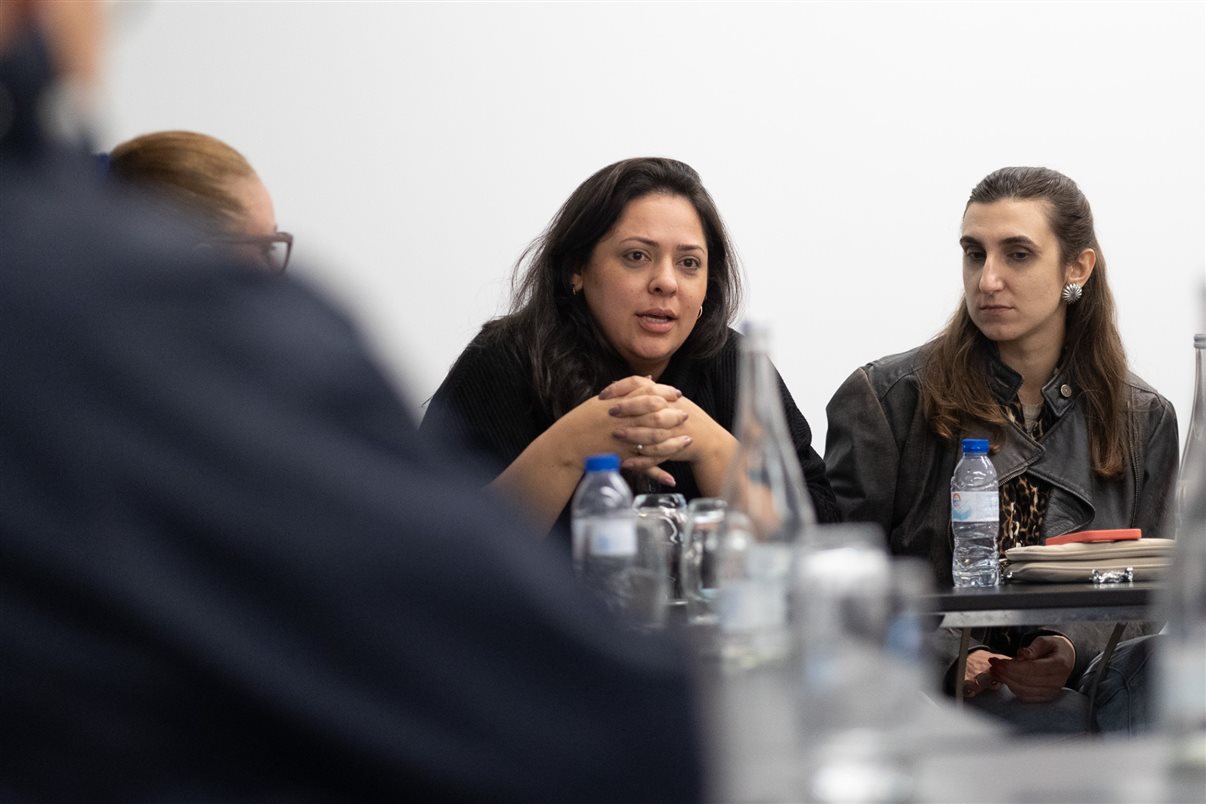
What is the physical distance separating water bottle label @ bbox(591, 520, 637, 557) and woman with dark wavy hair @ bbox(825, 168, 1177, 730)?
968 mm

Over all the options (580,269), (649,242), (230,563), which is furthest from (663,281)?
(230,563)

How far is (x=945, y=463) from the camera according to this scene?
285 cm

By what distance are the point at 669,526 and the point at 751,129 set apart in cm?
213

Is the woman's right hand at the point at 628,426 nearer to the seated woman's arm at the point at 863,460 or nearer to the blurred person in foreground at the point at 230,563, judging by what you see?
the seated woman's arm at the point at 863,460

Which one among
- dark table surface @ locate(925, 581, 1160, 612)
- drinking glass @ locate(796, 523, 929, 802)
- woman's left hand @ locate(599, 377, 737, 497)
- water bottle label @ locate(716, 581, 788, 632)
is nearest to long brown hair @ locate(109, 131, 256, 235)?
woman's left hand @ locate(599, 377, 737, 497)

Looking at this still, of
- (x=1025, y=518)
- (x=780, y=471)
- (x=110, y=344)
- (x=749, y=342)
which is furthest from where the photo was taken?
(x=1025, y=518)

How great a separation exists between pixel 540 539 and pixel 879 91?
3.84 meters

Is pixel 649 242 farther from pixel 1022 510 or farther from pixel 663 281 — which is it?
pixel 1022 510

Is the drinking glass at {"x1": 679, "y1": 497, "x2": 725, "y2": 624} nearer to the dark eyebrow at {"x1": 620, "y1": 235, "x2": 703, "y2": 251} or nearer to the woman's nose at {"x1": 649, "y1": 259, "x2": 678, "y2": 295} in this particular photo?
the woman's nose at {"x1": 649, "y1": 259, "x2": 678, "y2": 295}

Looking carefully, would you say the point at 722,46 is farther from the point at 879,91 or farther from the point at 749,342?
the point at 749,342

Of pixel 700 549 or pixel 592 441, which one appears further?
pixel 592 441

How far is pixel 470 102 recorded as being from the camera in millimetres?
4020

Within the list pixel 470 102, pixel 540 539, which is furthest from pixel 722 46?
pixel 540 539

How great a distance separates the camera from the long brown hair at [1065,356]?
2.84 metres
